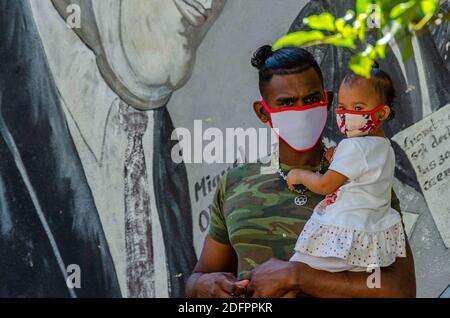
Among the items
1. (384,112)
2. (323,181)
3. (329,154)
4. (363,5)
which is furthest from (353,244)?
(363,5)

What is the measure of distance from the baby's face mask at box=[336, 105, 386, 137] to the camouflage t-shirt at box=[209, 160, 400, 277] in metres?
0.23

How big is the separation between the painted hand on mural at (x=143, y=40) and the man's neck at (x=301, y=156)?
6.25ft

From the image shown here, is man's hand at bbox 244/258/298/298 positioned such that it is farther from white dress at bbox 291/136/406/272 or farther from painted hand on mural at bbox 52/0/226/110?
painted hand on mural at bbox 52/0/226/110

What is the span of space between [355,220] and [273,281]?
39 cm

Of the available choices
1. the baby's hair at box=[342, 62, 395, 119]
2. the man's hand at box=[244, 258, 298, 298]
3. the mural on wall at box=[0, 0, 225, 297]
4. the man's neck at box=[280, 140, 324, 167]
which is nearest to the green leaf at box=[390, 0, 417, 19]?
the baby's hair at box=[342, 62, 395, 119]

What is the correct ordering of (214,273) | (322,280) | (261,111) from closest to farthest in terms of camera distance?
(322,280) < (214,273) < (261,111)

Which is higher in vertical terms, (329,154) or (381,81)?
(381,81)

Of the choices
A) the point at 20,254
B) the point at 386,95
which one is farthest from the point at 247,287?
the point at 20,254

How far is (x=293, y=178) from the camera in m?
4.75

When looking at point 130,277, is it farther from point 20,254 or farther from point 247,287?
point 247,287

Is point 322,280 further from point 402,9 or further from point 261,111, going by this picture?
point 402,9

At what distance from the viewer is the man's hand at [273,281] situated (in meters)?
4.60
